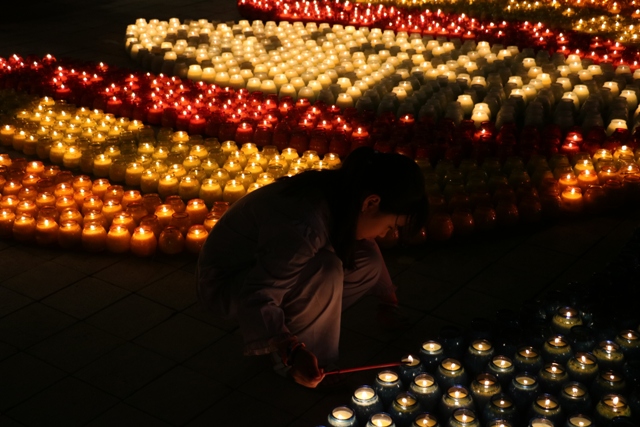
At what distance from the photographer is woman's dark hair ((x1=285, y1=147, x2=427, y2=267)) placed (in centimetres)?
270

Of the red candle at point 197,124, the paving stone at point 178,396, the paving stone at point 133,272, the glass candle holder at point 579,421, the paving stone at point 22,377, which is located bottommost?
the paving stone at point 178,396

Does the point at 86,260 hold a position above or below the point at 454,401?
below

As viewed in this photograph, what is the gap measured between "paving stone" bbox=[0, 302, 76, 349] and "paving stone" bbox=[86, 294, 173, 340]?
136mm

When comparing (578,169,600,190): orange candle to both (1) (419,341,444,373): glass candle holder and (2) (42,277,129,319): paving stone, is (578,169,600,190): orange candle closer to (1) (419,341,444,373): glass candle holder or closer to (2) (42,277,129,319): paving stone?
(1) (419,341,444,373): glass candle holder

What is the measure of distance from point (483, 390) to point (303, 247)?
769 mm

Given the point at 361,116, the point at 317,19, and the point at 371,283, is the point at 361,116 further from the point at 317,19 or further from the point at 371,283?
the point at 317,19

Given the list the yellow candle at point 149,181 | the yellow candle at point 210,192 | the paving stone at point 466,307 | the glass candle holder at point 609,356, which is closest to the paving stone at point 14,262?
the yellow candle at point 149,181

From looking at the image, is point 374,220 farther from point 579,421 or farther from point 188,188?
point 188,188

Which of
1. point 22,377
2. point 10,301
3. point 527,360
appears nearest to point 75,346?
point 22,377

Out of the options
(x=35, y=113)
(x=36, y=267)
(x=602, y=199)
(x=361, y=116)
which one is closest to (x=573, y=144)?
(x=602, y=199)

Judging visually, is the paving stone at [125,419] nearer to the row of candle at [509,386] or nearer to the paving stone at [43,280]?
the row of candle at [509,386]

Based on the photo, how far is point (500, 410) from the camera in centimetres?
268

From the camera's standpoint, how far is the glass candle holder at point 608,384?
110 inches

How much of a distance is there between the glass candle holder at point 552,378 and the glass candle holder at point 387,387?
488mm
